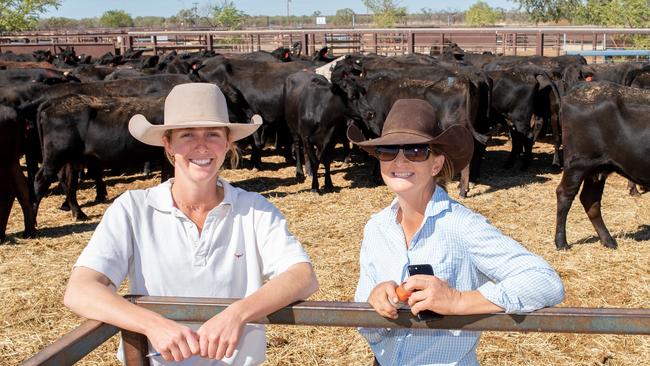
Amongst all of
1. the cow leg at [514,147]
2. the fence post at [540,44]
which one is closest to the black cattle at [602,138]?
the cow leg at [514,147]

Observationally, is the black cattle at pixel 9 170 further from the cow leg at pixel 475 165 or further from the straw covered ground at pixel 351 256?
the cow leg at pixel 475 165

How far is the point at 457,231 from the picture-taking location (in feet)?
7.29

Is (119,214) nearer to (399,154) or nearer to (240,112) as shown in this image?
(399,154)

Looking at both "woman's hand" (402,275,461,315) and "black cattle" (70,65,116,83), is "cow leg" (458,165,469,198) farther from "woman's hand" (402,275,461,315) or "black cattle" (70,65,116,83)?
"black cattle" (70,65,116,83)

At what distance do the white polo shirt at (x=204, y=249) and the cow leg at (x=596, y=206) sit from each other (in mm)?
5382

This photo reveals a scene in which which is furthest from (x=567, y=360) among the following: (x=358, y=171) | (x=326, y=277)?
(x=358, y=171)

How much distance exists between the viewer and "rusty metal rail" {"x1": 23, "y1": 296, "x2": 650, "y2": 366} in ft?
5.64

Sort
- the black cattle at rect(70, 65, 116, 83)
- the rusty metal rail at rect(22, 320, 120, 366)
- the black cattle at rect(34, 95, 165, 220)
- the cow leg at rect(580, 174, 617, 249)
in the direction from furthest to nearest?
the black cattle at rect(70, 65, 116, 83) < the black cattle at rect(34, 95, 165, 220) < the cow leg at rect(580, 174, 617, 249) < the rusty metal rail at rect(22, 320, 120, 366)

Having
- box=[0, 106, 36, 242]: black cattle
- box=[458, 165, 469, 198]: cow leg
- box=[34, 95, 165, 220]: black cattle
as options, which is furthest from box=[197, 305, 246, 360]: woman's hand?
box=[458, 165, 469, 198]: cow leg

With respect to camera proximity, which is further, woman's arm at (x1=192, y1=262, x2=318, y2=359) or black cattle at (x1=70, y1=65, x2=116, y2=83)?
black cattle at (x1=70, y1=65, x2=116, y2=83)

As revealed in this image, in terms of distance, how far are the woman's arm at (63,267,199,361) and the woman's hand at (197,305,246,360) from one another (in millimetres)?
30

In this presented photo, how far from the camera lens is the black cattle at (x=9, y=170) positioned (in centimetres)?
748

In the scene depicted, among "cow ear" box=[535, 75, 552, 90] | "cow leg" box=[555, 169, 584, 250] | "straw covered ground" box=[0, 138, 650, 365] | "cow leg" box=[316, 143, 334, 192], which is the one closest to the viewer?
"straw covered ground" box=[0, 138, 650, 365]

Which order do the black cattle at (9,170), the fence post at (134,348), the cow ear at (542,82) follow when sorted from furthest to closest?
1. the cow ear at (542,82)
2. the black cattle at (9,170)
3. the fence post at (134,348)
